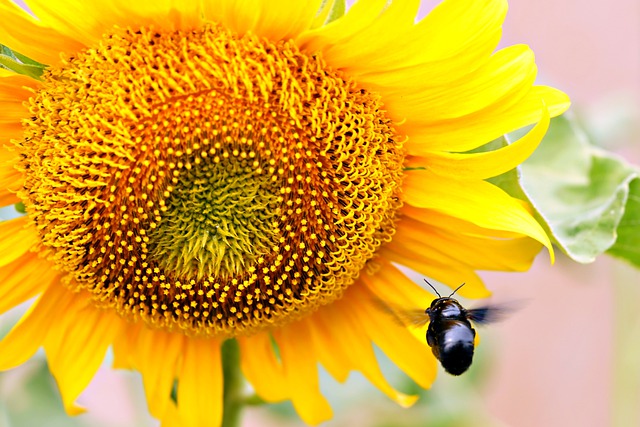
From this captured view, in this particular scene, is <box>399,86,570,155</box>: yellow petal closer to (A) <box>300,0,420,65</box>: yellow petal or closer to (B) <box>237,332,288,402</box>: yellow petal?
(A) <box>300,0,420,65</box>: yellow petal

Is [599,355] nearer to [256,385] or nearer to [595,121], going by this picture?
[595,121]

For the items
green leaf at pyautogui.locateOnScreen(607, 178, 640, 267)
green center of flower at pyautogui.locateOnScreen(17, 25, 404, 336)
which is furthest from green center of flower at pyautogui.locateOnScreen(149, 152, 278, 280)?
green leaf at pyautogui.locateOnScreen(607, 178, 640, 267)

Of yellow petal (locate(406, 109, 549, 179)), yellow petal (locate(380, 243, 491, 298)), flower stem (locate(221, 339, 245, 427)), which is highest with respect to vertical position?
yellow petal (locate(406, 109, 549, 179))

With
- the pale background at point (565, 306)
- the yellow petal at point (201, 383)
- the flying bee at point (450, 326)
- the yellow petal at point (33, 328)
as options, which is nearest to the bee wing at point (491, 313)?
the flying bee at point (450, 326)

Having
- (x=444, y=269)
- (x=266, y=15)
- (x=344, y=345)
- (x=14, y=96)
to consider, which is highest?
(x=266, y=15)

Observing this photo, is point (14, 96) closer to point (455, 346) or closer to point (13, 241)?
point (13, 241)

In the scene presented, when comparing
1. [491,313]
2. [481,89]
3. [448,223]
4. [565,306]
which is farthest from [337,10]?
[565,306]
